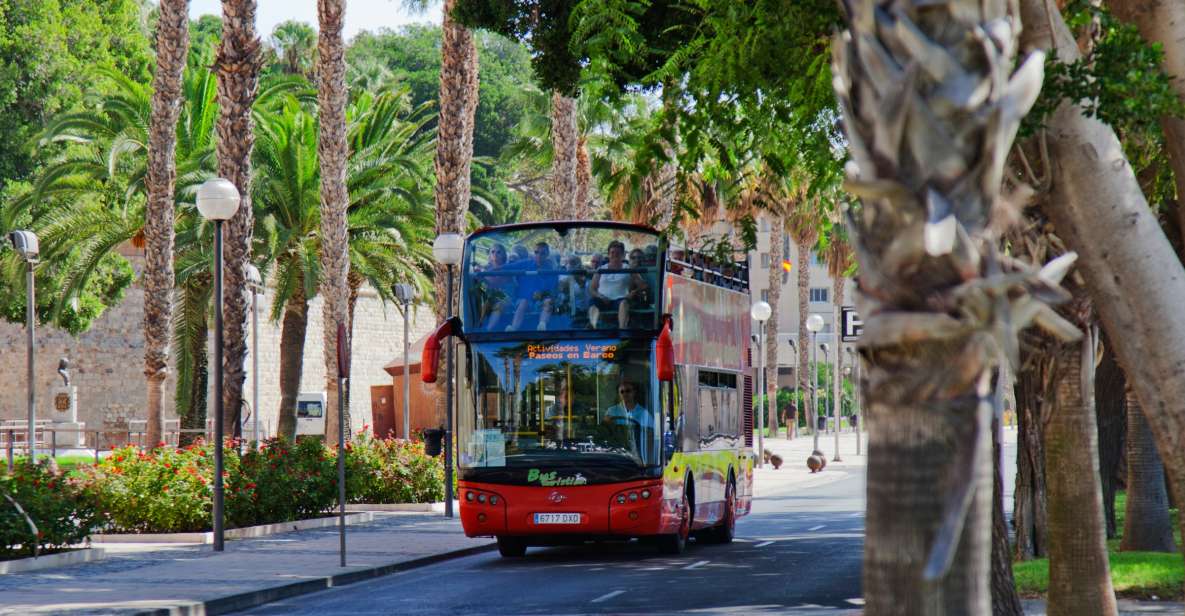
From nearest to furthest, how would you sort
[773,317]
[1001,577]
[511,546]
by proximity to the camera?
1. [1001,577]
2. [511,546]
3. [773,317]

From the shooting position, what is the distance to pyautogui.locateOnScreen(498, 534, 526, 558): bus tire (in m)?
21.5

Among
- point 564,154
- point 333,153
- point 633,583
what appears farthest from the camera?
point 564,154

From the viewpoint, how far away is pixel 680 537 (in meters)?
21.5

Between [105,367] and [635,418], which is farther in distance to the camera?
[105,367]

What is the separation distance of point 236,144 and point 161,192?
392 centimetres

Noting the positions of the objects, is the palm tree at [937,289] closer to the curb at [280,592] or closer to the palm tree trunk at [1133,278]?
the palm tree trunk at [1133,278]

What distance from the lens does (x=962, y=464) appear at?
5.06 metres

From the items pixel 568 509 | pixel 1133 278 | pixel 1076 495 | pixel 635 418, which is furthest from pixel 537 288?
pixel 1133 278

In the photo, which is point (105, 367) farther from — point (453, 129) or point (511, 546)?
point (511, 546)

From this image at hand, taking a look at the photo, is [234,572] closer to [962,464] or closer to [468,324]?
[468,324]

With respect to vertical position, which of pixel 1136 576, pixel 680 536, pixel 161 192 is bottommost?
pixel 1136 576

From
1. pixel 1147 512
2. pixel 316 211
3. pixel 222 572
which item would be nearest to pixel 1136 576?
pixel 1147 512

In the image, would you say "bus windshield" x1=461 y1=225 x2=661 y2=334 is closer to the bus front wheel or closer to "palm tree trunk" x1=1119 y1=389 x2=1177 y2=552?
the bus front wheel

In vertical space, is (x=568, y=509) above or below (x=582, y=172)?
below
